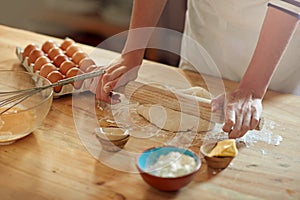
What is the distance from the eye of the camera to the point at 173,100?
1.11 meters

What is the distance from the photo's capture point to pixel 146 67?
50.6 inches

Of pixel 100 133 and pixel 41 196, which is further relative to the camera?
pixel 100 133

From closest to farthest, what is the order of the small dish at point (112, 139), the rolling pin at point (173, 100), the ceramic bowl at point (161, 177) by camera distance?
the ceramic bowl at point (161, 177), the small dish at point (112, 139), the rolling pin at point (173, 100)

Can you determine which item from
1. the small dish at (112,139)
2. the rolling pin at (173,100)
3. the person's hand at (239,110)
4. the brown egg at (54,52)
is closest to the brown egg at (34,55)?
the brown egg at (54,52)

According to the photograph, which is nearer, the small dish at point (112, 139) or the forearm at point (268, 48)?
the small dish at point (112, 139)

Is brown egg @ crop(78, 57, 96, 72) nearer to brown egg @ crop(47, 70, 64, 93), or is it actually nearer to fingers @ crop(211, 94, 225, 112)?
brown egg @ crop(47, 70, 64, 93)

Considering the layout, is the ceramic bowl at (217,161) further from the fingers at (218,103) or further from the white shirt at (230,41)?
the white shirt at (230,41)

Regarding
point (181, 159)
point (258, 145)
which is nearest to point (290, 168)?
point (258, 145)

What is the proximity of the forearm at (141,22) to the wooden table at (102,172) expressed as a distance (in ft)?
0.81

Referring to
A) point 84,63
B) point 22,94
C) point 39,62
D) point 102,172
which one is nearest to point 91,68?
point 84,63

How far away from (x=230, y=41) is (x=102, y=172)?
573 mm

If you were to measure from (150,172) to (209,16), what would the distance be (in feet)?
1.98

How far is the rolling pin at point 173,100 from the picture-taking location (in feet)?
3.44

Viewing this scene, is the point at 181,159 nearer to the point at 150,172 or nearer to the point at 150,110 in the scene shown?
the point at 150,172
